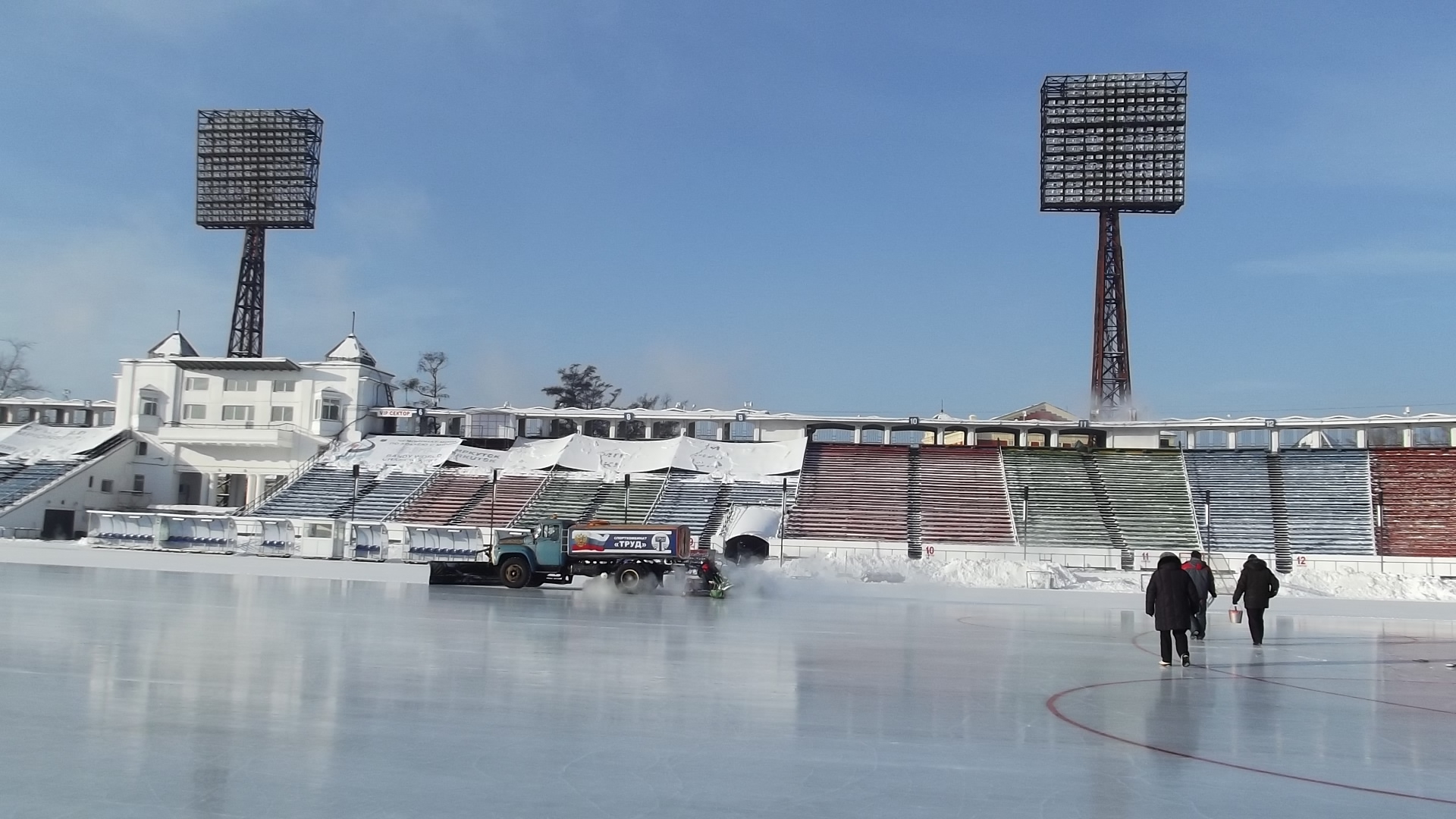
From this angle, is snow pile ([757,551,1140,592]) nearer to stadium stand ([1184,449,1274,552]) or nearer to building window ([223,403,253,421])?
stadium stand ([1184,449,1274,552])

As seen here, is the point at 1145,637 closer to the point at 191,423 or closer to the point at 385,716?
the point at 385,716

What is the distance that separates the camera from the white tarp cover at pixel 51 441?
57.5 m

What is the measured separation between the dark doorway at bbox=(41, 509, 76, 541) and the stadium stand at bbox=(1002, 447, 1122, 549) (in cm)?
4684

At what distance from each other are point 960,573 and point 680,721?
30202mm

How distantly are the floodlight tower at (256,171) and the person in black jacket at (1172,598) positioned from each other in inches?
2515

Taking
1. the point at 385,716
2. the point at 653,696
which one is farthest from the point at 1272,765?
the point at 385,716

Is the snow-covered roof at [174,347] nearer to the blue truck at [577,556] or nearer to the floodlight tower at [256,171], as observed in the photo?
the floodlight tower at [256,171]

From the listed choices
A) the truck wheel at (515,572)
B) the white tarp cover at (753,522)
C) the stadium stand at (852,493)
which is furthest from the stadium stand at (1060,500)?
the truck wheel at (515,572)

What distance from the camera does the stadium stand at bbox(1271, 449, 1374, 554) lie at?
45344mm

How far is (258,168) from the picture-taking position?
67250mm

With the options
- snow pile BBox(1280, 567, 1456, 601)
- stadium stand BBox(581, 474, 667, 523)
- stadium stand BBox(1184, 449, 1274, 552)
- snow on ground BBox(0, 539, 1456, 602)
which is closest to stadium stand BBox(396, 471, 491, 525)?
stadium stand BBox(581, 474, 667, 523)

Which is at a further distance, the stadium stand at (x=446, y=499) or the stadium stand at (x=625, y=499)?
the stadium stand at (x=446, y=499)

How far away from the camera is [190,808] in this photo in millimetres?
6094

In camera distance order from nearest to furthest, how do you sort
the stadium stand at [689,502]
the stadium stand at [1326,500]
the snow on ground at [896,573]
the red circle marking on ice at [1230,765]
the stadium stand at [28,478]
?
the red circle marking on ice at [1230,765], the snow on ground at [896,573], the stadium stand at [1326,500], the stadium stand at [689,502], the stadium stand at [28,478]
